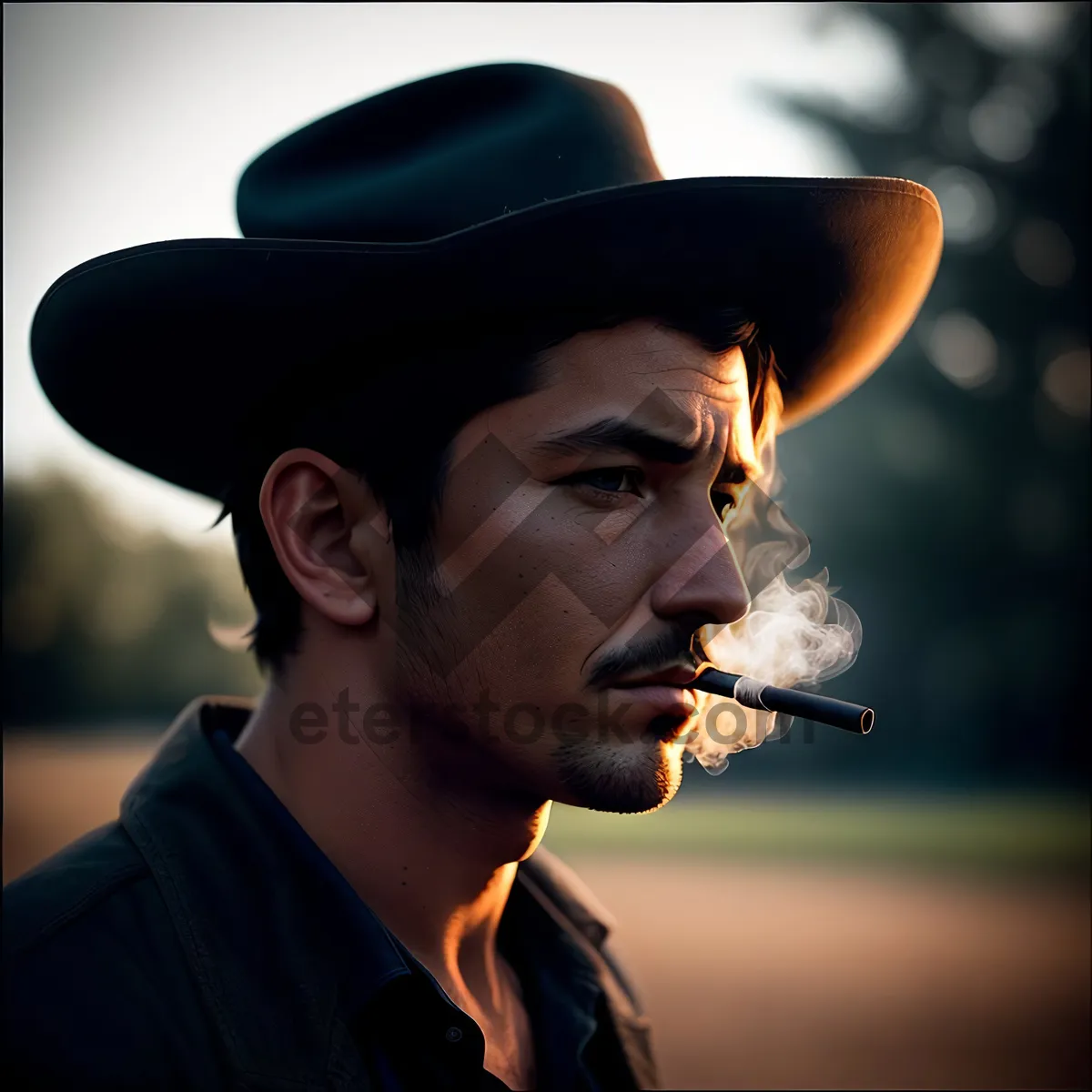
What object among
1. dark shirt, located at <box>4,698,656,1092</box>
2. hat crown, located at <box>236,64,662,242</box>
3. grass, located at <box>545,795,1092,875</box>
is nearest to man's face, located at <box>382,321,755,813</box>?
hat crown, located at <box>236,64,662,242</box>

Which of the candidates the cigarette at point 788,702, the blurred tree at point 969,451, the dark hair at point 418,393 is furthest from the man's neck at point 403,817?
the blurred tree at point 969,451

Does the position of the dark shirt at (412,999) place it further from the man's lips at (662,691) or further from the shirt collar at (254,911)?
the man's lips at (662,691)

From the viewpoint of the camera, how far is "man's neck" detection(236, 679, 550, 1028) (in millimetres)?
2496

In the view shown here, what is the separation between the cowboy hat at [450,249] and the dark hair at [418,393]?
0.15ft

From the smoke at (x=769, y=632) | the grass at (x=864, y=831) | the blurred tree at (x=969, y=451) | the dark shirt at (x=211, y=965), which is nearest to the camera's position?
the dark shirt at (x=211, y=965)

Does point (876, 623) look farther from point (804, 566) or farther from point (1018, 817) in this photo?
point (804, 566)

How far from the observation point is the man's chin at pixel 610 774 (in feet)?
7.84

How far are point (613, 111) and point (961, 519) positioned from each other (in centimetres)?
2155

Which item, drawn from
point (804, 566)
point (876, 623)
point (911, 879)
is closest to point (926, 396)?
point (876, 623)

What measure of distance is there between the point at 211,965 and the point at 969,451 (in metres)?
22.6

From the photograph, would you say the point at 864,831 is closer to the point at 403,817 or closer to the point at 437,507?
the point at 403,817

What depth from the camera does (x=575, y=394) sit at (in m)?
2.42

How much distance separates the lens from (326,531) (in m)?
2.60

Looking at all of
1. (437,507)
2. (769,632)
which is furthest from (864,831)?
(437,507)
